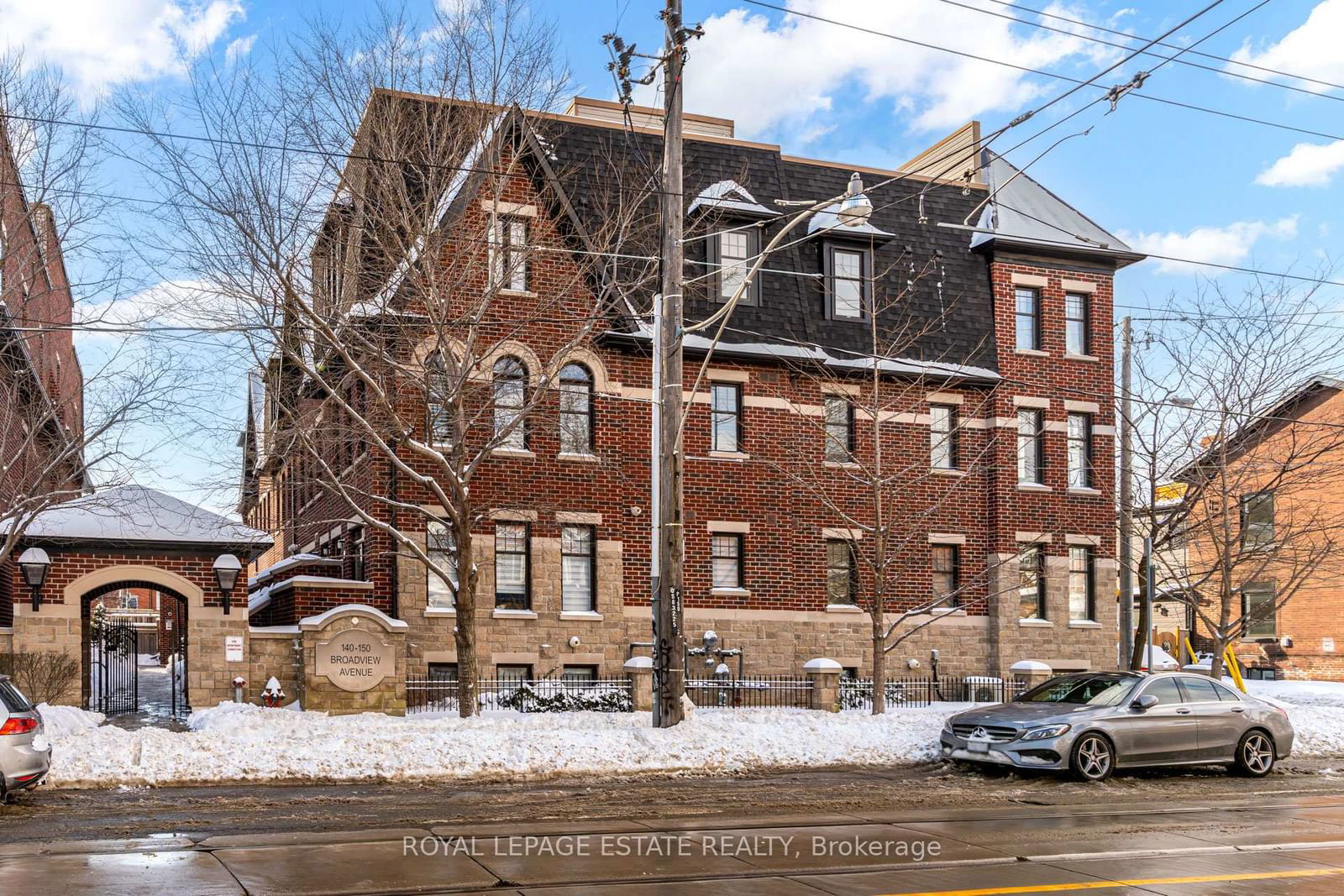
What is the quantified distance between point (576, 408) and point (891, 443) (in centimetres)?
746

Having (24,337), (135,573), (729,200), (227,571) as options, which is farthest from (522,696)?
(729,200)

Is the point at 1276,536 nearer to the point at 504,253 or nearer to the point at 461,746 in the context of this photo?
the point at 504,253

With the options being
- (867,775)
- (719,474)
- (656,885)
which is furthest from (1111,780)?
(719,474)

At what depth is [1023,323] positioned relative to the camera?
1249 inches

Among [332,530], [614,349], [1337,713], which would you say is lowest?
[1337,713]

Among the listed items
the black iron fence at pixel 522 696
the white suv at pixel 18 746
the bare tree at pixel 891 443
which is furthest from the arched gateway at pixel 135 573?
the bare tree at pixel 891 443

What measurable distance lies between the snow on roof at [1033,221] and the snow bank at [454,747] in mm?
14723

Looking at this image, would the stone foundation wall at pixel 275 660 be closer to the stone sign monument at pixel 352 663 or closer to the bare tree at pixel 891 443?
the stone sign monument at pixel 352 663

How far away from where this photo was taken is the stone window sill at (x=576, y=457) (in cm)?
2735

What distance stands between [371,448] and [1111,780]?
47.5 ft

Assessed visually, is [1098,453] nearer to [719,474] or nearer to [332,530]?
[719,474]

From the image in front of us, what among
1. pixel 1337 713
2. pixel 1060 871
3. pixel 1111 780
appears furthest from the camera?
pixel 1337 713

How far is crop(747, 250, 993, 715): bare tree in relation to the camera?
29219 mm

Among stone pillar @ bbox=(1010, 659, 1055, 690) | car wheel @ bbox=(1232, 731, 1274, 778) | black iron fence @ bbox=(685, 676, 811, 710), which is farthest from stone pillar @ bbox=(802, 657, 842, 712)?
car wheel @ bbox=(1232, 731, 1274, 778)
